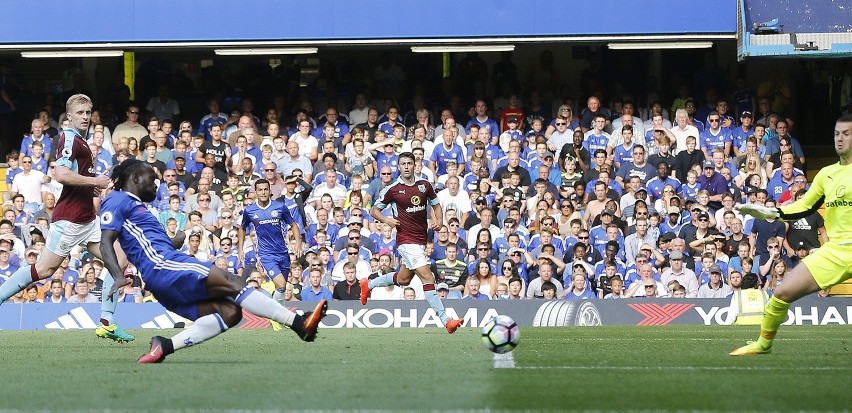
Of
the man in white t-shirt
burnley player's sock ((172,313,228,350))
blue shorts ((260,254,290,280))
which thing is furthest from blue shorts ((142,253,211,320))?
the man in white t-shirt

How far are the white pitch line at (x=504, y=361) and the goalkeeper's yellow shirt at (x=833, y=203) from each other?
2.54m

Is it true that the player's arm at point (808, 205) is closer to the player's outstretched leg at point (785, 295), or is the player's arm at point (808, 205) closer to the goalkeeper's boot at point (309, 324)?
the player's outstretched leg at point (785, 295)

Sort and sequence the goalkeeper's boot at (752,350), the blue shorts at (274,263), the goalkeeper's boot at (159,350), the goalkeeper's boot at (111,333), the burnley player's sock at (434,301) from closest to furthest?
the goalkeeper's boot at (159,350) < the goalkeeper's boot at (752,350) < the goalkeeper's boot at (111,333) < the burnley player's sock at (434,301) < the blue shorts at (274,263)

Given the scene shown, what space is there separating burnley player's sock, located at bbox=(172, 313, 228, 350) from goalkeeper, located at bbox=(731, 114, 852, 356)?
418 cm

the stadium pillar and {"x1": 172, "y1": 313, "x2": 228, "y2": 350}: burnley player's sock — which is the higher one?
the stadium pillar

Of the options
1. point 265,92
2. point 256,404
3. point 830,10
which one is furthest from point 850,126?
point 265,92

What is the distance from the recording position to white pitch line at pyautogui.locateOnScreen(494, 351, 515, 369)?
32.3ft

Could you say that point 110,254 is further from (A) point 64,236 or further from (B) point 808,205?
(B) point 808,205

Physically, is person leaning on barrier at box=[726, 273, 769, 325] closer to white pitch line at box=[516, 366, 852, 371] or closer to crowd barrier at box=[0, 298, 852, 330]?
crowd barrier at box=[0, 298, 852, 330]

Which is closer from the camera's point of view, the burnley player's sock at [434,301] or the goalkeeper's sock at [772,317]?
the goalkeeper's sock at [772,317]

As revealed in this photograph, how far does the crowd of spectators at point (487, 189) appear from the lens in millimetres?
20266

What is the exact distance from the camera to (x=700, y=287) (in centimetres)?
2020

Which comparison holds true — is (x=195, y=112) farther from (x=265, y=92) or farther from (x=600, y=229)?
(x=600, y=229)

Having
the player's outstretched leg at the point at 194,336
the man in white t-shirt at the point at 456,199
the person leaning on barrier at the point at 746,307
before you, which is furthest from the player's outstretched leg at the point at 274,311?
the man in white t-shirt at the point at 456,199
